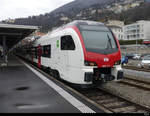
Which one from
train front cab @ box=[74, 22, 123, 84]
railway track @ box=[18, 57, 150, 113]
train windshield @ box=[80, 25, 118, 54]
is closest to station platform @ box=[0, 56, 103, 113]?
railway track @ box=[18, 57, 150, 113]

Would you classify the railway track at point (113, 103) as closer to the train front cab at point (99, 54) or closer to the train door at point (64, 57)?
the train front cab at point (99, 54)

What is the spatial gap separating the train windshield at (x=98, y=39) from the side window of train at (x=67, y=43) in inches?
24.5

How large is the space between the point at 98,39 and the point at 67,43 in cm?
146

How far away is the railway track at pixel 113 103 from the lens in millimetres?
6414

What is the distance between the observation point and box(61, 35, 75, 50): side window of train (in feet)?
27.2

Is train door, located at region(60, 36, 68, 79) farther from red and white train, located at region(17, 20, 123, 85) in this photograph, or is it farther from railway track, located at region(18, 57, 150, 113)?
railway track, located at region(18, 57, 150, 113)

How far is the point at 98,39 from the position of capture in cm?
836

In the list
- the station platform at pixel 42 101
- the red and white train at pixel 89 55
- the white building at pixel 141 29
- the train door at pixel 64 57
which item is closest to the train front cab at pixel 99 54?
the red and white train at pixel 89 55

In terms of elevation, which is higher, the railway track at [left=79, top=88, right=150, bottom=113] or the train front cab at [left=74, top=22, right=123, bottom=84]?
the train front cab at [left=74, top=22, right=123, bottom=84]

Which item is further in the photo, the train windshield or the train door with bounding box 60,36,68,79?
the train door with bounding box 60,36,68,79

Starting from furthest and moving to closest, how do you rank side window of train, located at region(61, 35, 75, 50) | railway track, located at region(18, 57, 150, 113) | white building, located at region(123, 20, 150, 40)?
white building, located at region(123, 20, 150, 40), side window of train, located at region(61, 35, 75, 50), railway track, located at region(18, 57, 150, 113)

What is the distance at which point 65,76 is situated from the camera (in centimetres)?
873

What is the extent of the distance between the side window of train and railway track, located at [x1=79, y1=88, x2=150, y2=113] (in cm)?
233

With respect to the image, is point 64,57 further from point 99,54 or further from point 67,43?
point 99,54
